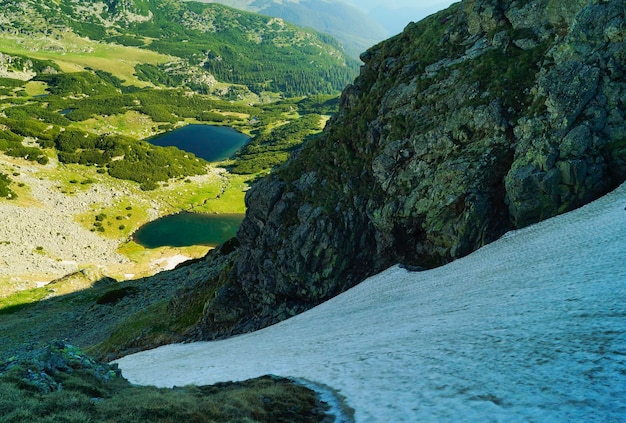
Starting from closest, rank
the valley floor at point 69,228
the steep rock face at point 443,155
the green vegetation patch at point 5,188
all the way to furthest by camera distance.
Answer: the steep rock face at point 443,155, the valley floor at point 69,228, the green vegetation patch at point 5,188

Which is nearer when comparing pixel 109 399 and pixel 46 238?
pixel 109 399

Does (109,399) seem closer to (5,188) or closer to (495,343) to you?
(495,343)

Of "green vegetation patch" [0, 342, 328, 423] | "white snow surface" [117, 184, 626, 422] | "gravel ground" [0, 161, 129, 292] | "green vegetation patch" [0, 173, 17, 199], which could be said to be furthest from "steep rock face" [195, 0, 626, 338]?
"green vegetation patch" [0, 173, 17, 199]

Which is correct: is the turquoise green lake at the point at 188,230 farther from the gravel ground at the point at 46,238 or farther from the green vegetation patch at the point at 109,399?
the green vegetation patch at the point at 109,399

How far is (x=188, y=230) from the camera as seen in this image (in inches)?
6673

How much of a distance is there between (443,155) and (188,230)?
144407 millimetres

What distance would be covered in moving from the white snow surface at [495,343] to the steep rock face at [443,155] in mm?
5425

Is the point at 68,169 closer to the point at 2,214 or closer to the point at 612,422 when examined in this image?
the point at 2,214

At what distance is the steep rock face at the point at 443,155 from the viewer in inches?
1411

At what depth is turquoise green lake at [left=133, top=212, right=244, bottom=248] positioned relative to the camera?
157 metres

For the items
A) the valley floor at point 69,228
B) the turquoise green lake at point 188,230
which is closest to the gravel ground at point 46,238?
the valley floor at point 69,228

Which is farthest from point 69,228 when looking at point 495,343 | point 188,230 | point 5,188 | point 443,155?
point 495,343

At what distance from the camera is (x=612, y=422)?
10.1 m

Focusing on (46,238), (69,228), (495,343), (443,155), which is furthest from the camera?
(69,228)
